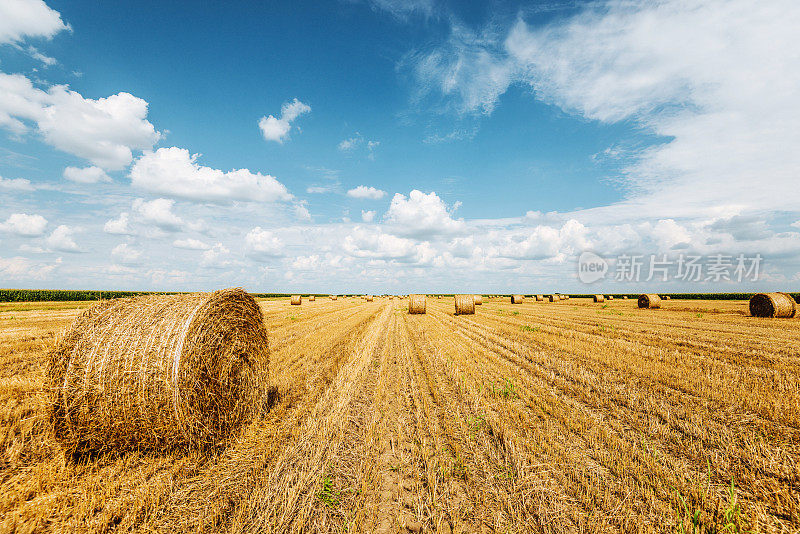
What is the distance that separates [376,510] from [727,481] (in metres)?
3.97

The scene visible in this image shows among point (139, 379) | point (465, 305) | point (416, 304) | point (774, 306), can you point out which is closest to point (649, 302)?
point (774, 306)

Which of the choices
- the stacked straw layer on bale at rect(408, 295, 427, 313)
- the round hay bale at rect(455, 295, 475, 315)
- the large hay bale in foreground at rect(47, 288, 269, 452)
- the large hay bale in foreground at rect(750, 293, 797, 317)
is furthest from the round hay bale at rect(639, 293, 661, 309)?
the large hay bale in foreground at rect(47, 288, 269, 452)

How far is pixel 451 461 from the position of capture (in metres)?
4.40

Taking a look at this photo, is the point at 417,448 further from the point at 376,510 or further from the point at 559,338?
the point at 559,338

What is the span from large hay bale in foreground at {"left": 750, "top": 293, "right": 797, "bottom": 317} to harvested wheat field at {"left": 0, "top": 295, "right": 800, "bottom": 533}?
67.3 ft

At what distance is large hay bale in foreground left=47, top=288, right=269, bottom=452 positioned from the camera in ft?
15.0

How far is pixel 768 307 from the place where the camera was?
2278 cm

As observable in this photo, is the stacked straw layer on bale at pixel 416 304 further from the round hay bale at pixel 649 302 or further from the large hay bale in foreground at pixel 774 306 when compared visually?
the round hay bale at pixel 649 302

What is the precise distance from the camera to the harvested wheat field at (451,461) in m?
3.34

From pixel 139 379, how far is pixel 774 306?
1302 inches

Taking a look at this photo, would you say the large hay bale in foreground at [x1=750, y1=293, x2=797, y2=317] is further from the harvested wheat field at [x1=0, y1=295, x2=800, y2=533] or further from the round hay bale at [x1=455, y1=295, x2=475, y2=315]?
the harvested wheat field at [x1=0, y1=295, x2=800, y2=533]

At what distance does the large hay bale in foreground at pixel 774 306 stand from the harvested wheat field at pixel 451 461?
2051 cm

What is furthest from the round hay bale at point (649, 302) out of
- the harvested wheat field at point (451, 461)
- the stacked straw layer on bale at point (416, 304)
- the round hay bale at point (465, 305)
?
the harvested wheat field at point (451, 461)

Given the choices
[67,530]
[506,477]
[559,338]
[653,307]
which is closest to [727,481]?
[506,477]
